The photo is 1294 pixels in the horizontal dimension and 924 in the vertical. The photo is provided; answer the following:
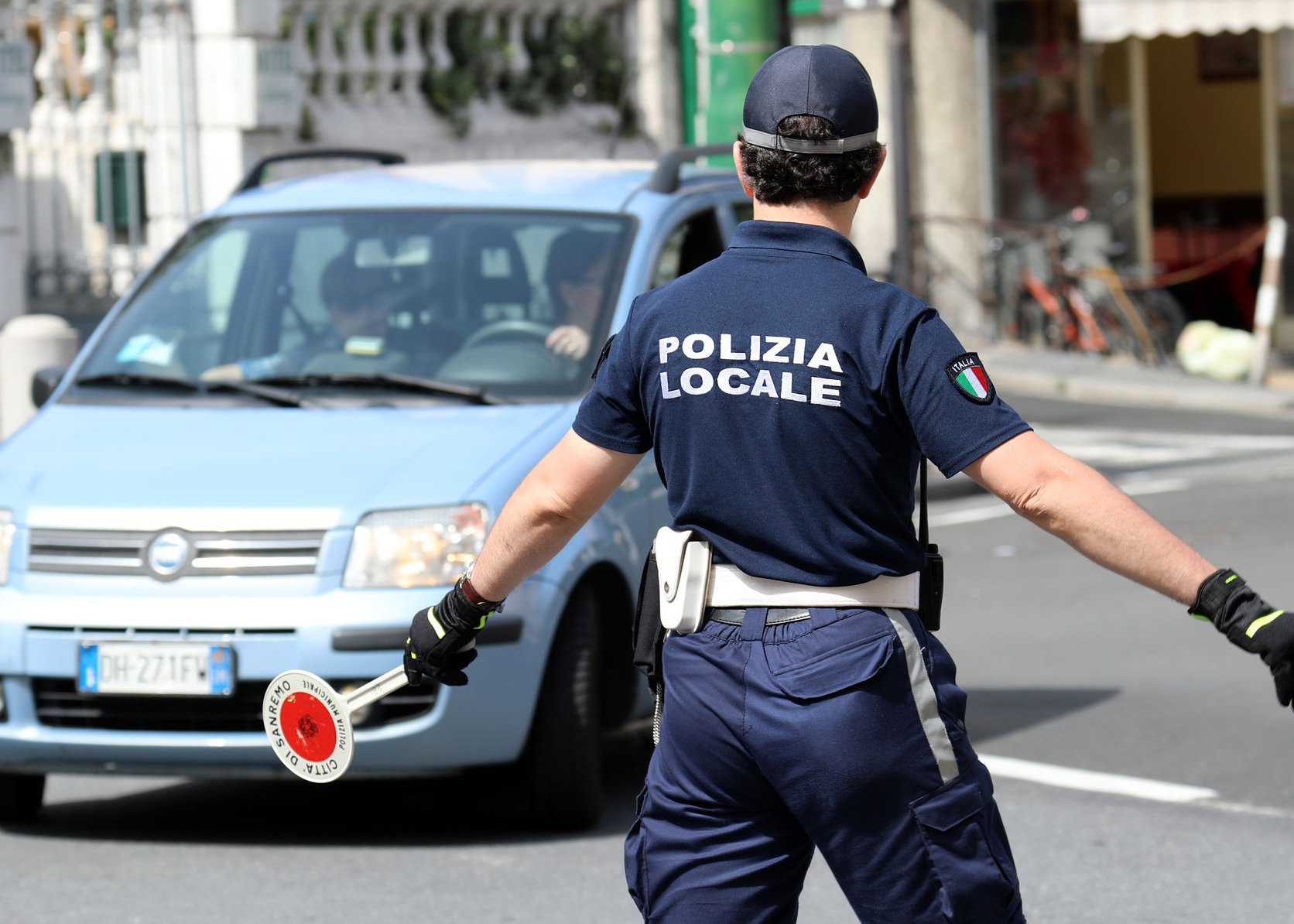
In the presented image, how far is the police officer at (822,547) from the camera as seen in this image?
304cm

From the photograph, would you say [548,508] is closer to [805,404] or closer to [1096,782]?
[805,404]

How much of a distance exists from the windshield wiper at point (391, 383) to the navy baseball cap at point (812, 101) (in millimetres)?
3033

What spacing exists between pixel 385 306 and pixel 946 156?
13595mm

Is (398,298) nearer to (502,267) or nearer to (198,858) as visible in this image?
(502,267)

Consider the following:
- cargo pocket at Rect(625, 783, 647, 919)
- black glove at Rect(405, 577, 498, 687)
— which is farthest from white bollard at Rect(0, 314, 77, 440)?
cargo pocket at Rect(625, 783, 647, 919)

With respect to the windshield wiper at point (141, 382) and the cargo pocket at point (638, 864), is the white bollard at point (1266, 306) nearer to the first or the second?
the windshield wiper at point (141, 382)

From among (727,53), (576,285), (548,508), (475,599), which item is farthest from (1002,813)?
(727,53)

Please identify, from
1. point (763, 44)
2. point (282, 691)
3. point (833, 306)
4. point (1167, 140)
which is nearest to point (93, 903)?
point (282, 691)

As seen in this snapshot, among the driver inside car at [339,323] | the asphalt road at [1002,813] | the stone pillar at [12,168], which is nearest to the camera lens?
the asphalt road at [1002,813]

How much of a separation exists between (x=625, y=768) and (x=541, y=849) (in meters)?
1.06

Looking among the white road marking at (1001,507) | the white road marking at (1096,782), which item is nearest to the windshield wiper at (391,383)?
the white road marking at (1096,782)

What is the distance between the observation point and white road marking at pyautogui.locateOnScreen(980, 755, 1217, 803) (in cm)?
620

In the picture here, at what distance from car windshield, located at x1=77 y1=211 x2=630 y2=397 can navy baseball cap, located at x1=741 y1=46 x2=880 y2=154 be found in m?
3.06

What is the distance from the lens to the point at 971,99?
19.6 metres
